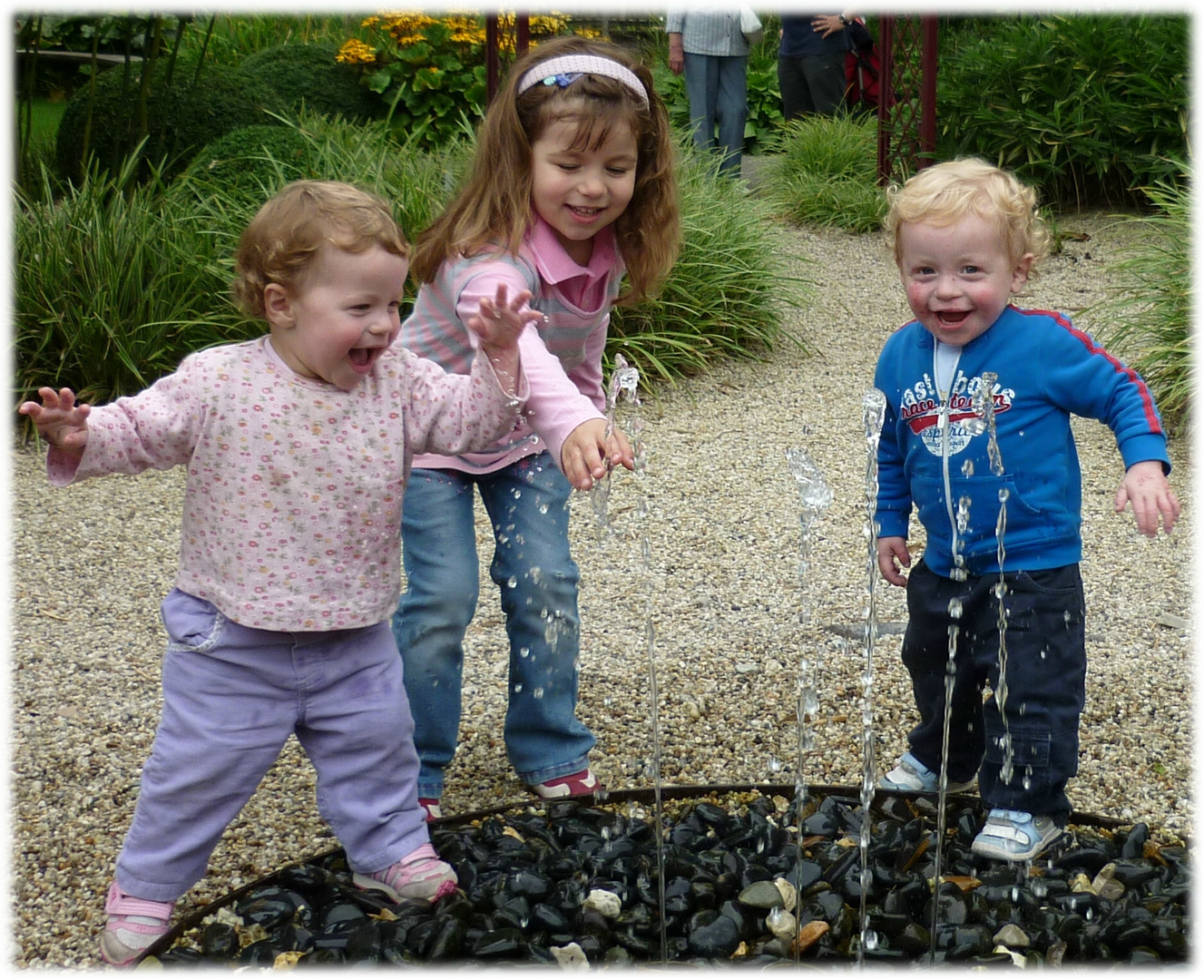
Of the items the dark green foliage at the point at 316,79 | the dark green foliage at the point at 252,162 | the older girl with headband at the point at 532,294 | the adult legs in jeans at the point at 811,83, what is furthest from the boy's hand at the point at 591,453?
the adult legs in jeans at the point at 811,83

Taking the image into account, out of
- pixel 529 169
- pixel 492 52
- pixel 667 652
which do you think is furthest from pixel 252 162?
pixel 529 169

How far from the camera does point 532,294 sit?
2.44 meters

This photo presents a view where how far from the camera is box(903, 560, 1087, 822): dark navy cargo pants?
2391 millimetres

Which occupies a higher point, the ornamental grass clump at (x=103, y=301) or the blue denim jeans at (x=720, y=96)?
the blue denim jeans at (x=720, y=96)

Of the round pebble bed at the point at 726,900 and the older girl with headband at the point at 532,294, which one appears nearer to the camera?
the round pebble bed at the point at 726,900

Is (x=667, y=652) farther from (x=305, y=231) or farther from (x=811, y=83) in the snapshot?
(x=811, y=83)

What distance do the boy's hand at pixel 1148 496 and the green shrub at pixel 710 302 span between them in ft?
11.9

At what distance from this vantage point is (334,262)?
6.99ft

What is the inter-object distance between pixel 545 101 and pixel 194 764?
53.4 inches

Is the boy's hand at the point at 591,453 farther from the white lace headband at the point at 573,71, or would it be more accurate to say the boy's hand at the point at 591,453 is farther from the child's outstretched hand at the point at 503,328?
the white lace headband at the point at 573,71

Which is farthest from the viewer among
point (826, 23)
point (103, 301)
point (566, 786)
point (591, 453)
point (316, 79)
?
point (316, 79)

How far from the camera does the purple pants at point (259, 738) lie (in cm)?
218

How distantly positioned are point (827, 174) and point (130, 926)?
26.1 feet

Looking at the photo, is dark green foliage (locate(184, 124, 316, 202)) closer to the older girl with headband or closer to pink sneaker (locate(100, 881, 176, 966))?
the older girl with headband
